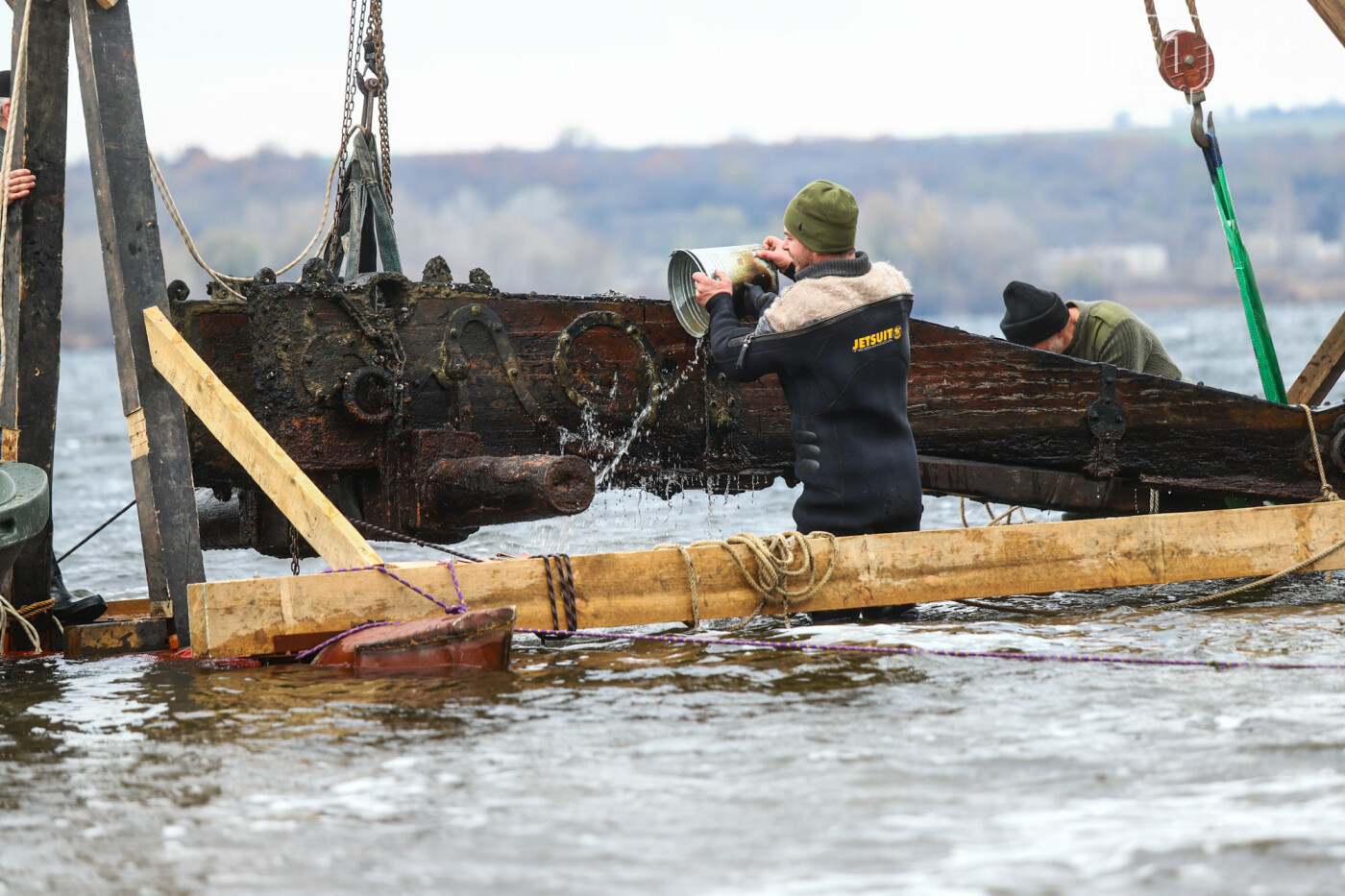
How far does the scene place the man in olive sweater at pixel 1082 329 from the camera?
25.2 feet

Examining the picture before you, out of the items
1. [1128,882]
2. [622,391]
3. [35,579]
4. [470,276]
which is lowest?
[1128,882]

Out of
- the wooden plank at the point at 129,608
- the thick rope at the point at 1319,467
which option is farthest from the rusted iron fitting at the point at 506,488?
the thick rope at the point at 1319,467

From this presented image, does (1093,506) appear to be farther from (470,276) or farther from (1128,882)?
(1128,882)

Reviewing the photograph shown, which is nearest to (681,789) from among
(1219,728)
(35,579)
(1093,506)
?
(1219,728)

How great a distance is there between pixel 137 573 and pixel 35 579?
5181 mm

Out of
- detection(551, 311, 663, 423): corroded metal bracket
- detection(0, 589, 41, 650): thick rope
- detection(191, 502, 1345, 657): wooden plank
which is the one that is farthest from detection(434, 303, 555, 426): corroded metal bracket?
detection(0, 589, 41, 650): thick rope

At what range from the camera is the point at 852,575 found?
5500 mm

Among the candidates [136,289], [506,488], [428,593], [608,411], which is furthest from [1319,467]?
[136,289]

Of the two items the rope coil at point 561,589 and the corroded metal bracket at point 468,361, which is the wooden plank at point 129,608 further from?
the rope coil at point 561,589

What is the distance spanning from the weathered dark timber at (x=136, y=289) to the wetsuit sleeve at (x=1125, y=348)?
193 inches

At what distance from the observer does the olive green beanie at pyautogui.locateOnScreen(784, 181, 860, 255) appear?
548 centimetres

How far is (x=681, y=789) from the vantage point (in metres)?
3.36

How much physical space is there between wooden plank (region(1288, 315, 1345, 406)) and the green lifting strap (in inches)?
25.9

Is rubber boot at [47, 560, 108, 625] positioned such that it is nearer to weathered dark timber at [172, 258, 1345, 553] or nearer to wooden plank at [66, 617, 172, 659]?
wooden plank at [66, 617, 172, 659]
